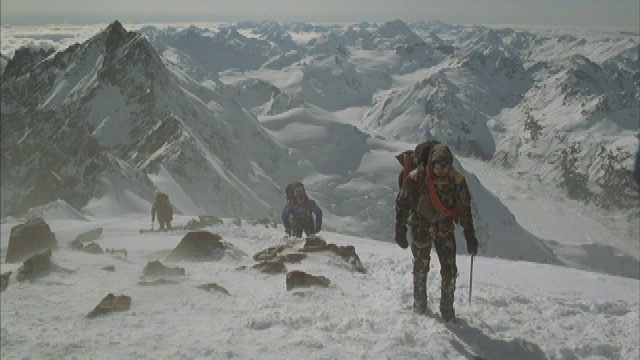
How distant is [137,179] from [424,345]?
67394 millimetres

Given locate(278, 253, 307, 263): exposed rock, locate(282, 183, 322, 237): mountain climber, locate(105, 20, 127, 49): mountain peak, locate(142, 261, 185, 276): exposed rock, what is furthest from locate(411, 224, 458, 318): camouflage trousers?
locate(105, 20, 127, 49): mountain peak

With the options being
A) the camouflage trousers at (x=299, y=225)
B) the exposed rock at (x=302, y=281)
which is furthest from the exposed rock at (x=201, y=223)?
the exposed rock at (x=302, y=281)

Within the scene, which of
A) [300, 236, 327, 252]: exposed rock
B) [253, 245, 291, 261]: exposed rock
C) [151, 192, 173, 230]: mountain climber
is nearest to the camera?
[300, 236, 327, 252]: exposed rock

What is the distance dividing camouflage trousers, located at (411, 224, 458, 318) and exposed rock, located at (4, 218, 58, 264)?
10633 mm

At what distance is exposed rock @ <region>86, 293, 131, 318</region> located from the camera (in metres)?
7.89

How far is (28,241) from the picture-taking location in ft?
45.5

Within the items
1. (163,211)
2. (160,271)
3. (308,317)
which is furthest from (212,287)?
(163,211)

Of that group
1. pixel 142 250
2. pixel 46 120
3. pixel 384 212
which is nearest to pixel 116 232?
pixel 142 250

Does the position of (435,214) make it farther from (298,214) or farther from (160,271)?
(298,214)

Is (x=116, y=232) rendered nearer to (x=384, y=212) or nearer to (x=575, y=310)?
(x=575, y=310)

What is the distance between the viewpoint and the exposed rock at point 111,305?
7891 mm

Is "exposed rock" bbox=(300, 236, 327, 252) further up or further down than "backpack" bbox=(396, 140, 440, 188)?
further down

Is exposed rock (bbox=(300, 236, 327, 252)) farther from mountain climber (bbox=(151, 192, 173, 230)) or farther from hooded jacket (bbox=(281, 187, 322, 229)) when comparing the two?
mountain climber (bbox=(151, 192, 173, 230))

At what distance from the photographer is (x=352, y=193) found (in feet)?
545
